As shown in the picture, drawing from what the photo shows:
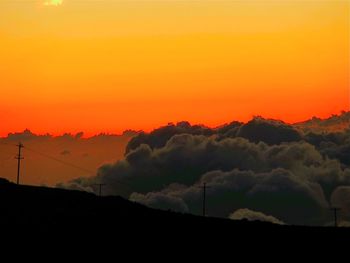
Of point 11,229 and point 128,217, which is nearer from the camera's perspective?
point 11,229

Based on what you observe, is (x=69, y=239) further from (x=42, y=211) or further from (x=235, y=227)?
(x=235, y=227)

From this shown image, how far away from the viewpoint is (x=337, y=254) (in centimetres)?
9144

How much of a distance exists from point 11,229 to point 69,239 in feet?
Result: 25.5

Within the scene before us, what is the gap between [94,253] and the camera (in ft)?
266

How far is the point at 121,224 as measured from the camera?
97.8m

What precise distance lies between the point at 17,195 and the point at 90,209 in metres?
13.5

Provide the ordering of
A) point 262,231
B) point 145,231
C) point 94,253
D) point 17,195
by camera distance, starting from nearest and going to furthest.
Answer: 1. point 94,253
2. point 145,231
3. point 262,231
4. point 17,195

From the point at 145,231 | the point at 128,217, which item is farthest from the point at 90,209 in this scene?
the point at 145,231

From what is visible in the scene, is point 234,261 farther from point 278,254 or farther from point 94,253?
point 94,253

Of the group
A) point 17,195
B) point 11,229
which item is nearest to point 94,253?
point 11,229

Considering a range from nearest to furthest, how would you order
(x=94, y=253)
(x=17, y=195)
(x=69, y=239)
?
(x=94, y=253), (x=69, y=239), (x=17, y=195)

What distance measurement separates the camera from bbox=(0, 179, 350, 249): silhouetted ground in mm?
91688

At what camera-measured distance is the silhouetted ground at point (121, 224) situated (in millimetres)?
91688

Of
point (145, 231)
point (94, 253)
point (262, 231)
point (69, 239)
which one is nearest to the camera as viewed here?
point (94, 253)
